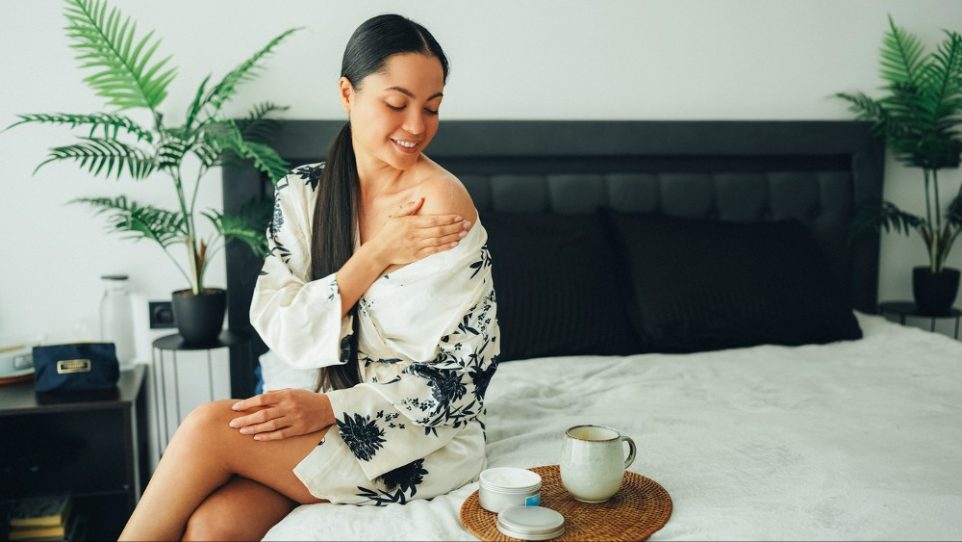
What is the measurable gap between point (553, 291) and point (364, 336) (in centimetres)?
93

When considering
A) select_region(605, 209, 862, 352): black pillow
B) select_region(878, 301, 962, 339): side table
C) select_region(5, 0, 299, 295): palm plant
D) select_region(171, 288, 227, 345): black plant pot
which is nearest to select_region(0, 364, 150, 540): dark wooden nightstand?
select_region(171, 288, 227, 345): black plant pot

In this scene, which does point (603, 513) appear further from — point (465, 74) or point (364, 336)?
point (465, 74)

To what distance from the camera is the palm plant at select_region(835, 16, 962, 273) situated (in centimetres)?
277

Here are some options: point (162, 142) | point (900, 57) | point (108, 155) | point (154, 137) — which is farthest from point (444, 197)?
point (900, 57)

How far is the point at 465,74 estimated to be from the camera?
2678 millimetres

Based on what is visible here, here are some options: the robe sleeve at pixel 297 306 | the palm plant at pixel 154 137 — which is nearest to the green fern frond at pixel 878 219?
the palm plant at pixel 154 137

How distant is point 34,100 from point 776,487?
2291 millimetres

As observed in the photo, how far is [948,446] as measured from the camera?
5.09ft

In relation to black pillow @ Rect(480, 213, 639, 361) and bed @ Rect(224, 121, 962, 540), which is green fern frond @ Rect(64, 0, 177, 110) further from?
black pillow @ Rect(480, 213, 639, 361)

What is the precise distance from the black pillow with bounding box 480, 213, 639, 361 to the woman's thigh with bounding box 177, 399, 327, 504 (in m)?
1.02

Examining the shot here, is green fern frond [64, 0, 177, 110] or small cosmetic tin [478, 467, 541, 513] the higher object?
green fern frond [64, 0, 177, 110]

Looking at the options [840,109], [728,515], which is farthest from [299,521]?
[840,109]

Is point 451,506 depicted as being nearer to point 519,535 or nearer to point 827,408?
point 519,535

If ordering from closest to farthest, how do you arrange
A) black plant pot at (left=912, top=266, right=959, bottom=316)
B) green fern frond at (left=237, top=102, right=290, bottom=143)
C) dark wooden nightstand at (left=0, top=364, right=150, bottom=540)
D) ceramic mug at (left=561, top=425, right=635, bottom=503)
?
1. ceramic mug at (left=561, top=425, right=635, bottom=503)
2. dark wooden nightstand at (left=0, top=364, right=150, bottom=540)
3. green fern frond at (left=237, top=102, right=290, bottom=143)
4. black plant pot at (left=912, top=266, right=959, bottom=316)
